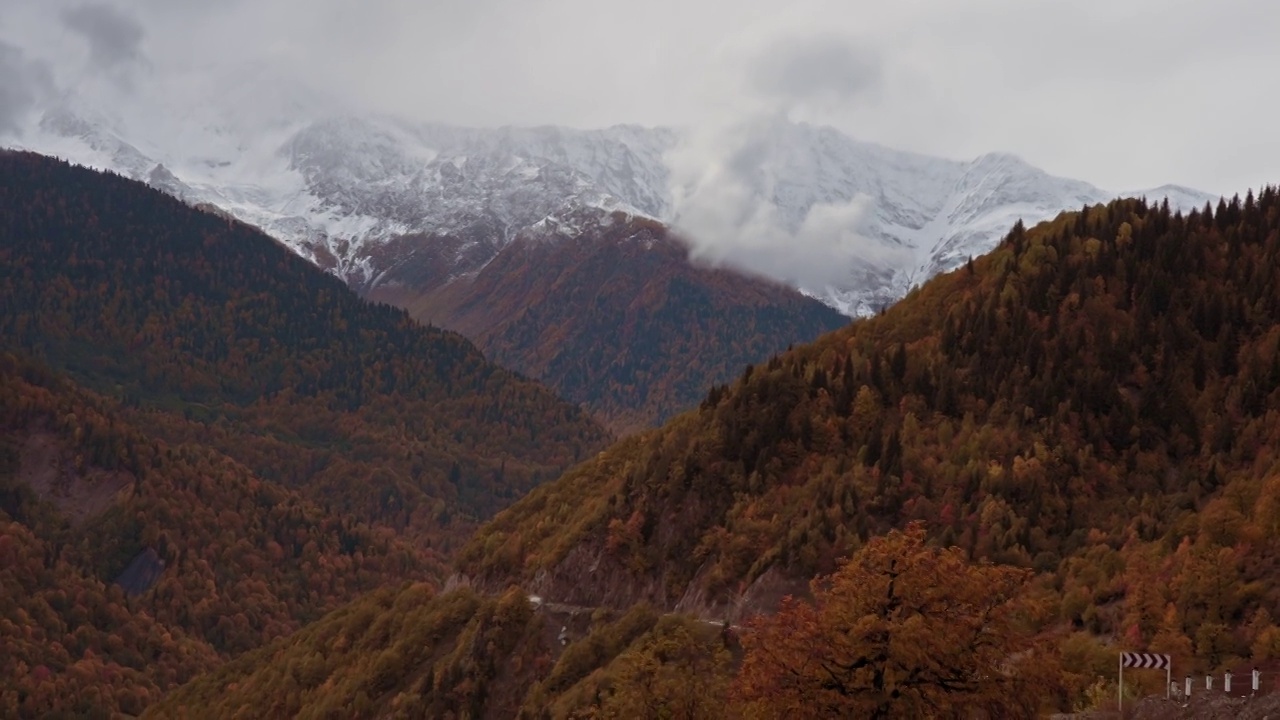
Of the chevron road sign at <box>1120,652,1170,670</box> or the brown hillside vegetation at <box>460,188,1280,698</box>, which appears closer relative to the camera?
the chevron road sign at <box>1120,652,1170,670</box>

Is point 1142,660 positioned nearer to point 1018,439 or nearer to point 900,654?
point 900,654

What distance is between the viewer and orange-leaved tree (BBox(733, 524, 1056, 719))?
63.5 m

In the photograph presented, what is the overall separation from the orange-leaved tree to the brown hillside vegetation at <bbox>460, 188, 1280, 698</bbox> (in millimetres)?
28038

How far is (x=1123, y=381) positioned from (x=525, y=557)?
66.3 metres

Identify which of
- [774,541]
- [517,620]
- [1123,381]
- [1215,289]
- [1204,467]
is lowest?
[517,620]

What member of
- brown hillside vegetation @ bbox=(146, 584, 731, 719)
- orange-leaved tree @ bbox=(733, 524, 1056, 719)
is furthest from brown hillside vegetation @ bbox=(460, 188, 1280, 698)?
orange-leaved tree @ bbox=(733, 524, 1056, 719)

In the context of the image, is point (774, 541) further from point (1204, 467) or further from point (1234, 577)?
point (1234, 577)

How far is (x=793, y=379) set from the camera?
14150cm

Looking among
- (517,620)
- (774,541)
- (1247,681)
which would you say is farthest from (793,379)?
(1247,681)

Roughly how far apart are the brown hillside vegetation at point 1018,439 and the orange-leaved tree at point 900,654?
92.0 ft

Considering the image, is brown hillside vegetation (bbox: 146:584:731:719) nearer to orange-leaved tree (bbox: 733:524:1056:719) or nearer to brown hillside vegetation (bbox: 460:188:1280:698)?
brown hillside vegetation (bbox: 460:188:1280:698)

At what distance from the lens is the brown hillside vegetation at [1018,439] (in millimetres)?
109000

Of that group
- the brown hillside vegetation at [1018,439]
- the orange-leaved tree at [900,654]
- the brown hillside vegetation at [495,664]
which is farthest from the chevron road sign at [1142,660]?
the brown hillside vegetation at [1018,439]

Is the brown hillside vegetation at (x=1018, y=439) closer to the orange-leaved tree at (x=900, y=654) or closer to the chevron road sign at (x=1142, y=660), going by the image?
the chevron road sign at (x=1142, y=660)
